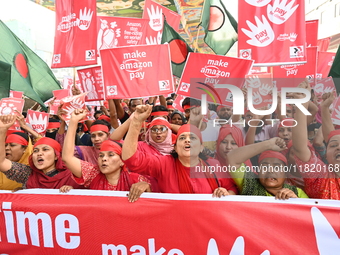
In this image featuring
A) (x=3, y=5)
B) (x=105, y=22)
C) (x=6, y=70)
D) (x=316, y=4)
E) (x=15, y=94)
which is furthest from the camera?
(x=316, y=4)

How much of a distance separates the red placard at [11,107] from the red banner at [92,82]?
1.08 metres

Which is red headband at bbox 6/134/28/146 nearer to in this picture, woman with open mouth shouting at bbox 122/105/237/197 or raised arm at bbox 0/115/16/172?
raised arm at bbox 0/115/16/172

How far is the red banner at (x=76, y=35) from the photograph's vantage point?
4.25 metres

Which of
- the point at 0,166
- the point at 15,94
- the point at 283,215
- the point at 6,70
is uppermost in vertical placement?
the point at 6,70

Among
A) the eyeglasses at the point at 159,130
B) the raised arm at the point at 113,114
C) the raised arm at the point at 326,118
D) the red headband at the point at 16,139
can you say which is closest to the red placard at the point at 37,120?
the raised arm at the point at 113,114

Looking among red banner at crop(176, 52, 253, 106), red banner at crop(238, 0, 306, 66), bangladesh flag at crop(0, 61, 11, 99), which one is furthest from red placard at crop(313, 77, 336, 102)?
bangladesh flag at crop(0, 61, 11, 99)

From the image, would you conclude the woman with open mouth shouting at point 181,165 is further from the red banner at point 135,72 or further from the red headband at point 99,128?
the red banner at point 135,72

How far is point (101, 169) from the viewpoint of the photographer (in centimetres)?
231

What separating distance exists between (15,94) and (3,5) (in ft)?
25.4

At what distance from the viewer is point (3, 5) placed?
10172mm

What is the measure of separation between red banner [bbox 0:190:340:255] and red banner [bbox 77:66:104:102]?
280 centimetres

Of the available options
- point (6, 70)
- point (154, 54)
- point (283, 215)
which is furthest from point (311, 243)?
point (6, 70)

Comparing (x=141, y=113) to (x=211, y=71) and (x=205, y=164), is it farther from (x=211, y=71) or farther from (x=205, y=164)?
(x=211, y=71)

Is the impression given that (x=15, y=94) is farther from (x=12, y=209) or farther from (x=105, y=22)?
(x=12, y=209)
